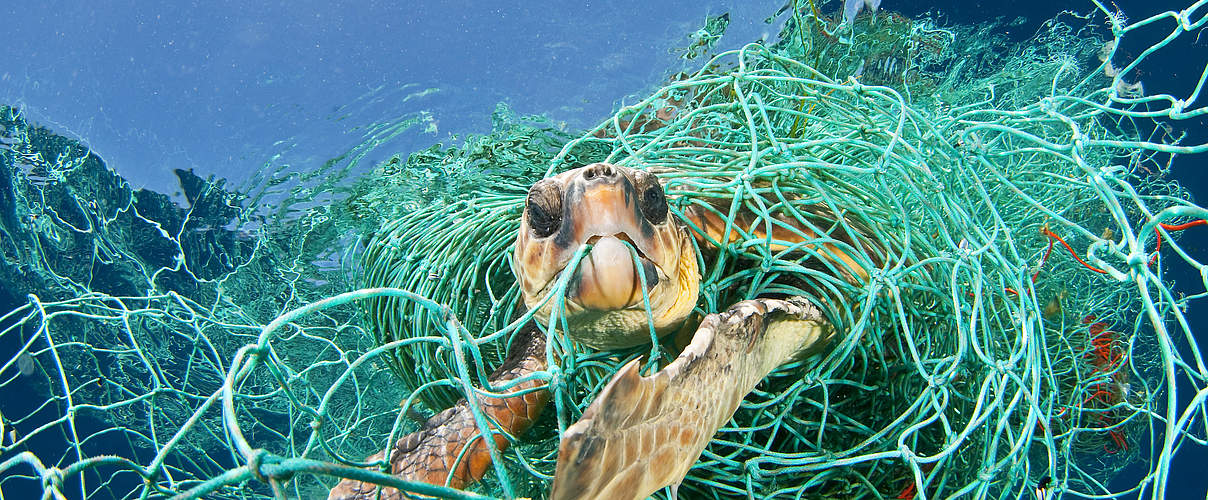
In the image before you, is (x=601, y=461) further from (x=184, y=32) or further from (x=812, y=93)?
(x=184, y=32)

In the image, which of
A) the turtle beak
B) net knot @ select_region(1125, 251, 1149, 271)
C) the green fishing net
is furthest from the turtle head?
net knot @ select_region(1125, 251, 1149, 271)

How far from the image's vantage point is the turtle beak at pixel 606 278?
3.29 ft

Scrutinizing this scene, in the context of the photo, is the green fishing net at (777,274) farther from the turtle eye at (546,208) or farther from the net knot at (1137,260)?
the turtle eye at (546,208)

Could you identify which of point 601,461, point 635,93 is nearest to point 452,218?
point 601,461

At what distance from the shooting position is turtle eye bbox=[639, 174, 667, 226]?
1.17 m

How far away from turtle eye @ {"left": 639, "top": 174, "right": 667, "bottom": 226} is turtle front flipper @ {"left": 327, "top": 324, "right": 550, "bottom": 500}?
0.65 meters

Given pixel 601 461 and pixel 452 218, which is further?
pixel 452 218

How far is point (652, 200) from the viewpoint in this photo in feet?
Result: 3.83

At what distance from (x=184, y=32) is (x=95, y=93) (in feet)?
2.66

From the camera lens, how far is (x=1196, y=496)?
6.55 metres

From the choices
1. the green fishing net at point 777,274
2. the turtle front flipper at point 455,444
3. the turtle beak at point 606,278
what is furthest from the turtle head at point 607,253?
the turtle front flipper at point 455,444

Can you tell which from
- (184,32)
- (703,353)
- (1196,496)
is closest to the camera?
(703,353)

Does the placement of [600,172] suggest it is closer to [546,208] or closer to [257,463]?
[546,208]

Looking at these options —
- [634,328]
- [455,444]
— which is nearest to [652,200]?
[634,328]
